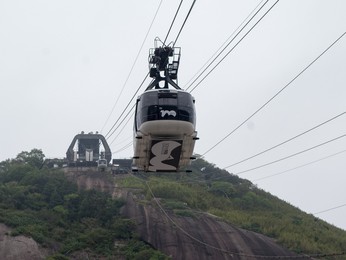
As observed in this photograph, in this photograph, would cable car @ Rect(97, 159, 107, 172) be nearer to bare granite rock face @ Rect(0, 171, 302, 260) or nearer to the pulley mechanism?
bare granite rock face @ Rect(0, 171, 302, 260)

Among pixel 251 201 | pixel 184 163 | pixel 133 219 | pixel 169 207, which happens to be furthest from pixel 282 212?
pixel 184 163

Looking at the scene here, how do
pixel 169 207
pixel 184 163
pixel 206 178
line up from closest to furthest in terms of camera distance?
pixel 184 163, pixel 169 207, pixel 206 178

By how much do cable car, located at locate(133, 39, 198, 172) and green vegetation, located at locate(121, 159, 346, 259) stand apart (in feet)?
93.7

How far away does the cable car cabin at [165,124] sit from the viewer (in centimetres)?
2169

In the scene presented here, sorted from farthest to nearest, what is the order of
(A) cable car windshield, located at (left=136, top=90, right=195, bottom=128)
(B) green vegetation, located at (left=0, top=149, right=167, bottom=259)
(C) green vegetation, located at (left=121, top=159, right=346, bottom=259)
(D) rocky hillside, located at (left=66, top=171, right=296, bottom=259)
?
(C) green vegetation, located at (left=121, top=159, right=346, bottom=259) < (D) rocky hillside, located at (left=66, top=171, right=296, bottom=259) < (B) green vegetation, located at (left=0, top=149, right=167, bottom=259) < (A) cable car windshield, located at (left=136, top=90, right=195, bottom=128)

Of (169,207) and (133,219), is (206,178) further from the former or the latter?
(133,219)

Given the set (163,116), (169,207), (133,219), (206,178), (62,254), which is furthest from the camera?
(206,178)

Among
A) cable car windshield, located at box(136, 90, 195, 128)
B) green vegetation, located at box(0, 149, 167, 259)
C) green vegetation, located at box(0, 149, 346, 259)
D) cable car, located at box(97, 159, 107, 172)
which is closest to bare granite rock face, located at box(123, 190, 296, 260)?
green vegetation, located at box(0, 149, 346, 259)

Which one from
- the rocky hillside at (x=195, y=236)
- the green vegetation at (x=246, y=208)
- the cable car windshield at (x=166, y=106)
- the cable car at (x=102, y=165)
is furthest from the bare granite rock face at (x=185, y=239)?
the cable car windshield at (x=166, y=106)

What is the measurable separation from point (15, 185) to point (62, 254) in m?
20.8

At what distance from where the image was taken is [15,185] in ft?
202

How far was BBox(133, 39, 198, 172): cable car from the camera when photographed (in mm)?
21703

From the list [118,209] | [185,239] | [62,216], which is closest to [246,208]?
[118,209]

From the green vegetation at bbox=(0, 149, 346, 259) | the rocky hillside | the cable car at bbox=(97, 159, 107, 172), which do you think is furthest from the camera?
the cable car at bbox=(97, 159, 107, 172)
